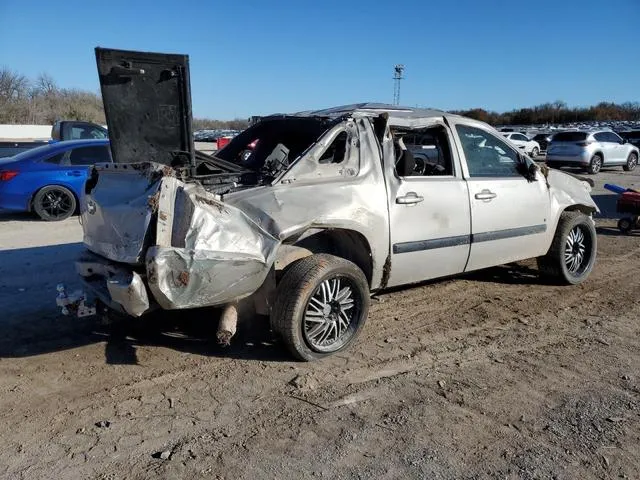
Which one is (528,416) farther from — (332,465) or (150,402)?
(150,402)

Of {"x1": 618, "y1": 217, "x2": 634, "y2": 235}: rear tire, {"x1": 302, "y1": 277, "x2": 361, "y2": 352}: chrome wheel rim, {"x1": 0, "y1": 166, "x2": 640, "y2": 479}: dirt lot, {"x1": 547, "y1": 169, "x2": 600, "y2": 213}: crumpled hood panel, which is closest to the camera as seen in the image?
{"x1": 0, "y1": 166, "x2": 640, "y2": 479}: dirt lot

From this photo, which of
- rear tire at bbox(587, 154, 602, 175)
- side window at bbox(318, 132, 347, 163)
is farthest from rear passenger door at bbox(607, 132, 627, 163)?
side window at bbox(318, 132, 347, 163)

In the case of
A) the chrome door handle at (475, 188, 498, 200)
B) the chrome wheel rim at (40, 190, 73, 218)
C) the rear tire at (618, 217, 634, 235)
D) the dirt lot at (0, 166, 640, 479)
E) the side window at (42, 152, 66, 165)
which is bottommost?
the dirt lot at (0, 166, 640, 479)

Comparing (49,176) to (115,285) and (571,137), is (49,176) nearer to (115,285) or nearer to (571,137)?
(115,285)

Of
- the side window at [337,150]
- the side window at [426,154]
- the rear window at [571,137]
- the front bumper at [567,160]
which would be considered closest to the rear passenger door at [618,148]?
the rear window at [571,137]

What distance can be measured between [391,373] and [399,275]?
106 centimetres

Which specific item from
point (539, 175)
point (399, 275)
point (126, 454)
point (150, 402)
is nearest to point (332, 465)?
point (126, 454)

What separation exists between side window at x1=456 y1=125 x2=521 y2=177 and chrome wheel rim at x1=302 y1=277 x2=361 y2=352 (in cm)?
187

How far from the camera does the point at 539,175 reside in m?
5.91

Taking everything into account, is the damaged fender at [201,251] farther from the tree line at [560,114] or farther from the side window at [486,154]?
the tree line at [560,114]

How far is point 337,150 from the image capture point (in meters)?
4.63

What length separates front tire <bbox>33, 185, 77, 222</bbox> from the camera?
1019 cm

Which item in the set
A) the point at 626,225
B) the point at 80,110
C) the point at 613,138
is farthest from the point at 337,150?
the point at 80,110

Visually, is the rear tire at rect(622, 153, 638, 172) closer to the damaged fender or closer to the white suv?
the white suv
